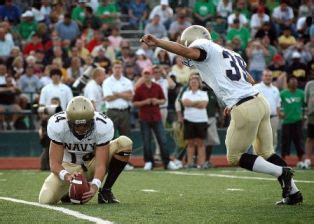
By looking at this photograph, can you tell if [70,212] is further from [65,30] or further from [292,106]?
[65,30]

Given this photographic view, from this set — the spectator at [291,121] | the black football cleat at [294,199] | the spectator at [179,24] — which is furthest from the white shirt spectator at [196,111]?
the black football cleat at [294,199]

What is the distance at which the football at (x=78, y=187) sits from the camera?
877 centimetres

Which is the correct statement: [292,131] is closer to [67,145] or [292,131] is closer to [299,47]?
[299,47]

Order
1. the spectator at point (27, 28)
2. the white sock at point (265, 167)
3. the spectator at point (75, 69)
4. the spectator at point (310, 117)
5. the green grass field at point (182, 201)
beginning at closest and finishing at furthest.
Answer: the green grass field at point (182, 201) → the white sock at point (265, 167) → the spectator at point (310, 117) → the spectator at point (75, 69) → the spectator at point (27, 28)

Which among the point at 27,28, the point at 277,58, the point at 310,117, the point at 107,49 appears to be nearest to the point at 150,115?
the point at 310,117

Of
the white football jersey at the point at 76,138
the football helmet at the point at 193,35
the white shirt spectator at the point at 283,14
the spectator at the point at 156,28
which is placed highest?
the white shirt spectator at the point at 283,14

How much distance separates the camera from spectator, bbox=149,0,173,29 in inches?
820

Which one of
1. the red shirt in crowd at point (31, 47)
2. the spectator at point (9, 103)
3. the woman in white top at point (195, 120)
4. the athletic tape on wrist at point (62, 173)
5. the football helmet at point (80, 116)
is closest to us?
the football helmet at point (80, 116)

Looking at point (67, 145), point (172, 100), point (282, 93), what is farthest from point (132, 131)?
point (67, 145)

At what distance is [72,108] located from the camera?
348 inches

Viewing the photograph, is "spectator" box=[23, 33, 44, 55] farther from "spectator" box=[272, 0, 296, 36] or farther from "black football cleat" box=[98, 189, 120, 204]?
"black football cleat" box=[98, 189, 120, 204]

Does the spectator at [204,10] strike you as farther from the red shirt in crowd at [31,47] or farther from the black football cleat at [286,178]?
the black football cleat at [286,178]

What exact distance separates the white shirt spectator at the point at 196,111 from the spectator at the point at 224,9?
5826 mm

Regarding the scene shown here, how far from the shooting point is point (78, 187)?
8781 millimetres
